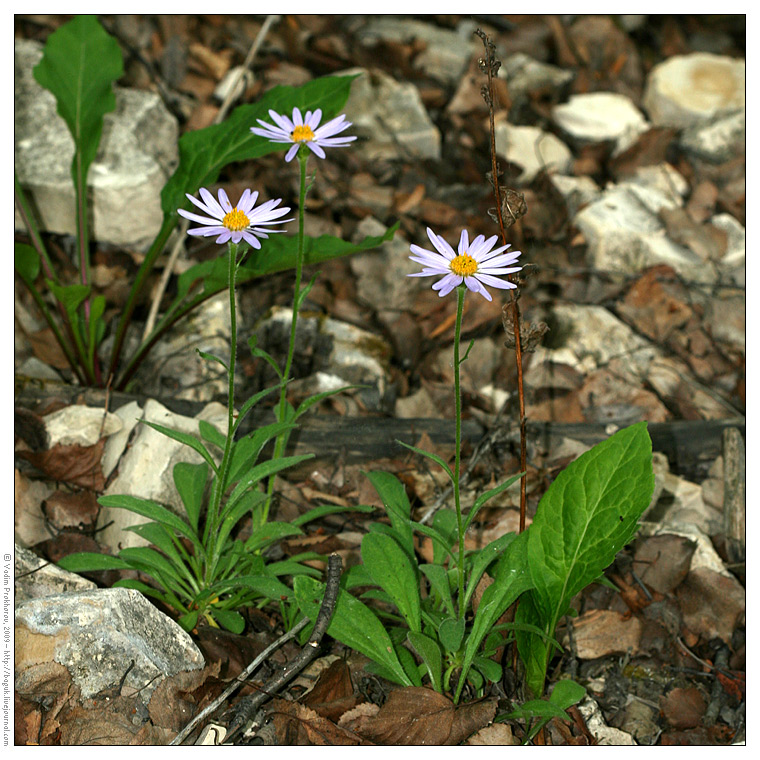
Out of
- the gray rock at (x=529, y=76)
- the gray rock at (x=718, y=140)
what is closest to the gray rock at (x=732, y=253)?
the gray rock at (x=718, y=140)

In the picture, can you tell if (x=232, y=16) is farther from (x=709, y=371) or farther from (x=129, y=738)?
(x=129, y=738)

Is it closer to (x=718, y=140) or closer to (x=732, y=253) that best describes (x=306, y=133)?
(x=732, y=253)

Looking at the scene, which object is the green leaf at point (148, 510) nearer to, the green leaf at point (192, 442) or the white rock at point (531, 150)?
the green leaf at point (192, 442)

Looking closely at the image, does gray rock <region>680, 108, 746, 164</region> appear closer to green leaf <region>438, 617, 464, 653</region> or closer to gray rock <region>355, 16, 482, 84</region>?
gray rock <region>355, 16, 482, 84</region>

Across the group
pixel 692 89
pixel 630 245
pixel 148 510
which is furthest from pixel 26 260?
pixel 692 89

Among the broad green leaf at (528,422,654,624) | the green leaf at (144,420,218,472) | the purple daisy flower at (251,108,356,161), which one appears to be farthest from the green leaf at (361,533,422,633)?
Result: the purple daisy flower at (251,108,356,161)
